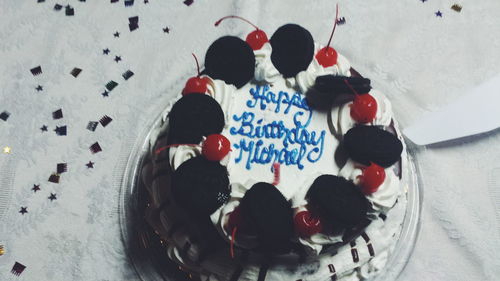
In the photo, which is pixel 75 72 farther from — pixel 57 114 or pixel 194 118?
pixel 194 118

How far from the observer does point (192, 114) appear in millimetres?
1884

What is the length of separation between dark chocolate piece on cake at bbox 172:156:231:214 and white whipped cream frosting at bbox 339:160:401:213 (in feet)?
1.55

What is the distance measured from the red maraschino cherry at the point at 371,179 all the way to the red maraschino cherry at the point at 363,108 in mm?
239

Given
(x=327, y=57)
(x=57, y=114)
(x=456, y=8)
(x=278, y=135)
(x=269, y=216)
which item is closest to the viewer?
(x=269, y=216)

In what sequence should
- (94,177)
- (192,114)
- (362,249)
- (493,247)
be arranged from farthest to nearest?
(94,177) → (493,247) → (362,249) → (192,114)

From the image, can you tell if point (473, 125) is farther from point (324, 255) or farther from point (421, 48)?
point (324, 255)

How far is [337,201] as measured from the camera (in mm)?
1730

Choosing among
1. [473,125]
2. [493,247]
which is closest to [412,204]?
[493,247]

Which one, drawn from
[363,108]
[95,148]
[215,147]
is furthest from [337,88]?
[95,148]

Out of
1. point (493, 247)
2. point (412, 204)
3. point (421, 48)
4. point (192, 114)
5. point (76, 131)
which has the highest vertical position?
point (192, 114)

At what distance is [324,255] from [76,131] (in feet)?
5.03

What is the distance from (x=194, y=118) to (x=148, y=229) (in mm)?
714

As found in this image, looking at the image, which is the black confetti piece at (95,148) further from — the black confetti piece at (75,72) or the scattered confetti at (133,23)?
the scattered confetti at (133,23)

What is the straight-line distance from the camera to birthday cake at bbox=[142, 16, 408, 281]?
5.79ft
